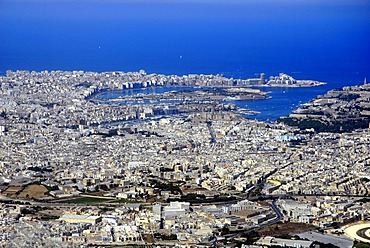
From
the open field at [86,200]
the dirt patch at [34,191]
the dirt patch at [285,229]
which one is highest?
the dirt patch at [34,191]

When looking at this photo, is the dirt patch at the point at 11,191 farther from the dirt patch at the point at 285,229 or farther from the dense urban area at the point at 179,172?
the dirt patch at the point at 285,229

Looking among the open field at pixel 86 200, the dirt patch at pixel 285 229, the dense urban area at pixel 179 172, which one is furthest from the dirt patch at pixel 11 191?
the dirt patch at pixel 285 229

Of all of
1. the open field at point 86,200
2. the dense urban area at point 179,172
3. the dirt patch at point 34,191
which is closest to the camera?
the dense urban area at point 179,172

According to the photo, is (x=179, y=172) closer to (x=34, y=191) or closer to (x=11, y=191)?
(x=34, y=191)

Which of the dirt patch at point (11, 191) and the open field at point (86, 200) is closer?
the open field at point (86, 200)

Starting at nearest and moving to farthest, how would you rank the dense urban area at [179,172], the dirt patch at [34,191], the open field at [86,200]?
the dense urban area at [179,172]
the open field at [86,200]
the dirt patch at [34,191]


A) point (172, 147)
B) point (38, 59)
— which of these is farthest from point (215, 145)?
point (38, 59)

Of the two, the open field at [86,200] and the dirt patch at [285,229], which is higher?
the open field at [86,200]

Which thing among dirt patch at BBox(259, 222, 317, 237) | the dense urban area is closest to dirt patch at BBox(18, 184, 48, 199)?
the dense urban area

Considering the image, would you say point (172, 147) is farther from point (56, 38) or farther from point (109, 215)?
point (56, 38)
